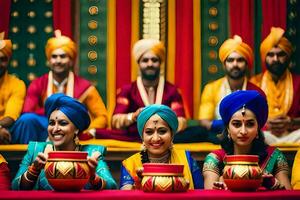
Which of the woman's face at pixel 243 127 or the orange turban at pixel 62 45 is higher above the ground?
the orange turban at pixel 62 45

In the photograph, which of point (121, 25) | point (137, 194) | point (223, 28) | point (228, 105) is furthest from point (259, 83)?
point (137, 194)

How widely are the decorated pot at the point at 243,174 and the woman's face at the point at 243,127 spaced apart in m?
0.68

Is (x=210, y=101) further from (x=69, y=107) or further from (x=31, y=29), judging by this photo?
(x=69, y=107)

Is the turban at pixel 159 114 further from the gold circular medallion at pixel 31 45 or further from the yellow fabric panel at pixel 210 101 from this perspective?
the gold circular medallion at pixel 31 45

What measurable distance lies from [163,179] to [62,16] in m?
3.77

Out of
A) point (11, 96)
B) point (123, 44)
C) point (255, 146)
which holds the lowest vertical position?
point (255, 146)

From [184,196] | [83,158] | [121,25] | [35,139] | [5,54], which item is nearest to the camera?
[184,196]

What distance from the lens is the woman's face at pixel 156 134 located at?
3.51 m

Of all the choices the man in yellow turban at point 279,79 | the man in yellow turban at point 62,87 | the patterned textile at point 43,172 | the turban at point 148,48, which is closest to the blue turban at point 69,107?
the patterned textile at point 43,172

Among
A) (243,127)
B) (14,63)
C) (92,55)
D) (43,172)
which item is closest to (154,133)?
(243,127)

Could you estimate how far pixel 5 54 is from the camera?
573cm

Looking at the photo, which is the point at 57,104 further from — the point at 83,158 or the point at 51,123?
the point at 83,158

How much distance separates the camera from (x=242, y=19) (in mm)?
6215

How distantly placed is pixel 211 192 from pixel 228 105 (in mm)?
973
